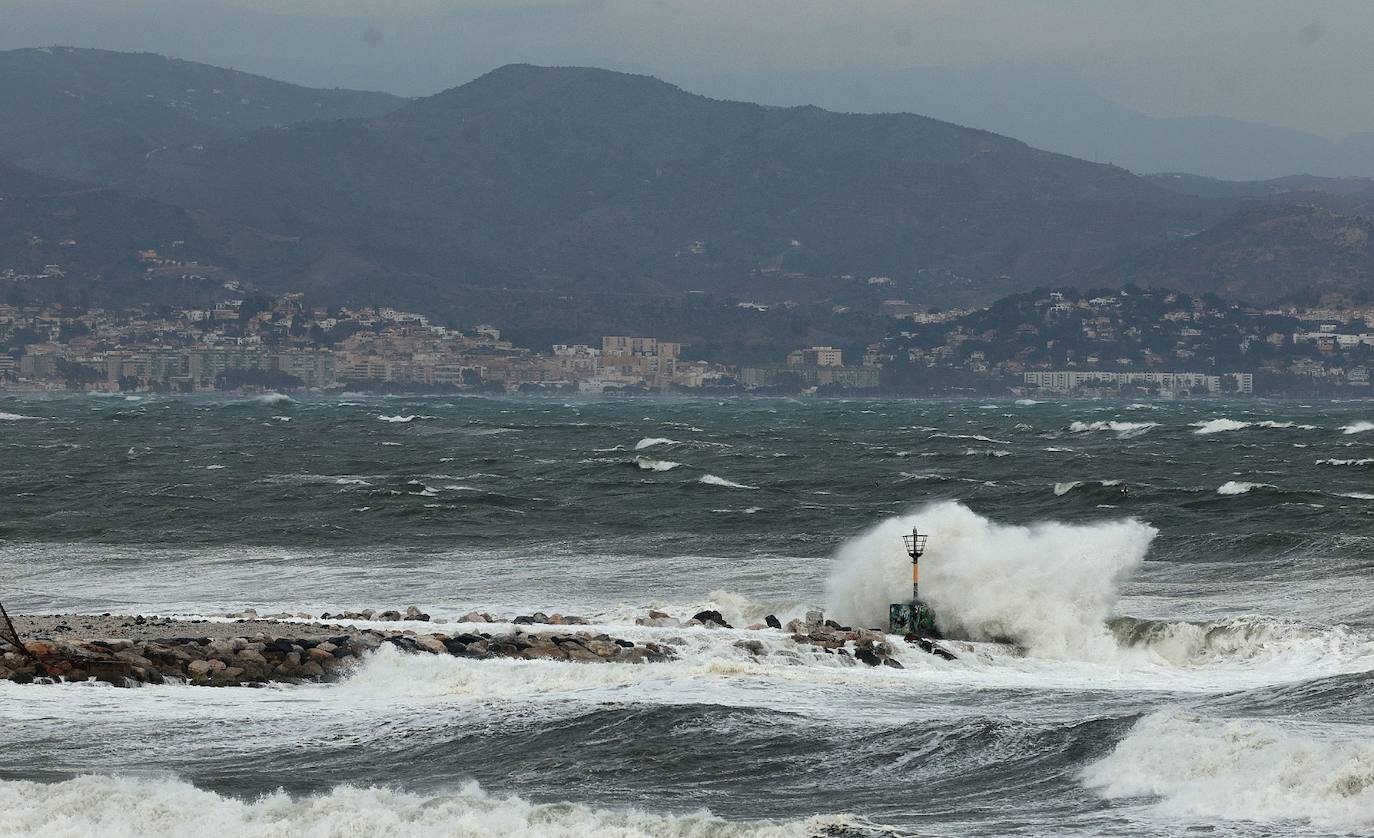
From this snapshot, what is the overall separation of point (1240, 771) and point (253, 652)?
12.3 metres

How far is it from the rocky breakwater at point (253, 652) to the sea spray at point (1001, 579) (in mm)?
5778

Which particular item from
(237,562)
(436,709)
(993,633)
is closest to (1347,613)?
(993,633)

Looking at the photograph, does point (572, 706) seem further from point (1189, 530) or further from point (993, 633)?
point (1189, 530)

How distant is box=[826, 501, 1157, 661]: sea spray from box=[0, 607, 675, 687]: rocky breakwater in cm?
578

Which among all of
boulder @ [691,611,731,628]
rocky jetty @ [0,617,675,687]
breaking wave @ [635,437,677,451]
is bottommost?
breaking wave @ [635,437,677,451]

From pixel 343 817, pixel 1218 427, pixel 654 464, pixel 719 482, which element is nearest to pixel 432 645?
pixel 343 817

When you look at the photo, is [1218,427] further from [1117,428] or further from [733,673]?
[733,673]

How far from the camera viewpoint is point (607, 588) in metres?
35.9

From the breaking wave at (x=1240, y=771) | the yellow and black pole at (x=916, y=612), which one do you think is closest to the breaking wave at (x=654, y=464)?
the yellow and black pole at (x=916, y=612)

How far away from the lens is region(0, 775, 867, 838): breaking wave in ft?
51.6

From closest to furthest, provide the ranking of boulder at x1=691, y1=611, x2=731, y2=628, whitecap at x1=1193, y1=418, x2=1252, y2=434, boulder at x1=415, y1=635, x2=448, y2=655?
boulder at x1=415, y1=635, x2=448, y2=655
boulder at x1=691, y1=611, x2=731, y2=628
whitecap at x1=1193, y1=418, x2=1252, y2=434

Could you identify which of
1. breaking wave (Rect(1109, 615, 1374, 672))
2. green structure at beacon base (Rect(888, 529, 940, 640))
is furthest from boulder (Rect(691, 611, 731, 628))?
breaking wave (Rect(1109, 615, 1374, 672))

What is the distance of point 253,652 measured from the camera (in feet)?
78.5

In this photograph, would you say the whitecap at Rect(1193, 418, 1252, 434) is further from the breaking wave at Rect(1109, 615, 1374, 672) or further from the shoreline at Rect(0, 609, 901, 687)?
the shoreline at Rect(0, 609, 901, 687)
